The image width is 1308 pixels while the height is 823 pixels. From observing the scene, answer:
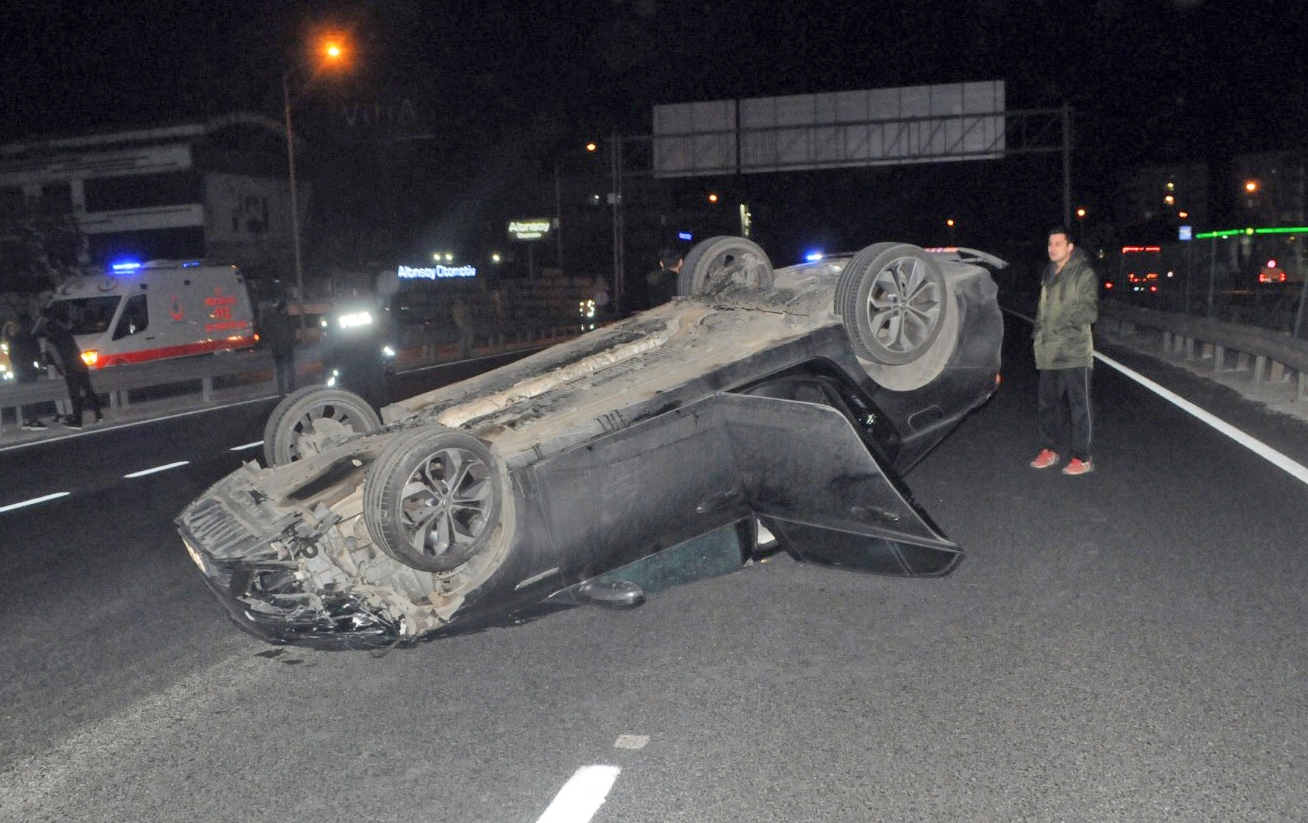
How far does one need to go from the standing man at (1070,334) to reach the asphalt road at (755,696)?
1.36 metres

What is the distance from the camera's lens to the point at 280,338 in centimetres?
1886

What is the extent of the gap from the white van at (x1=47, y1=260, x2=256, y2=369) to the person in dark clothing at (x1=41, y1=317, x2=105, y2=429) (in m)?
3.53

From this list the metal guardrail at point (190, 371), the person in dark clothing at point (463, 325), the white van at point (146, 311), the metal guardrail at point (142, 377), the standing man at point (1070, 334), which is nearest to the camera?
the standing man at point (1070, 334)

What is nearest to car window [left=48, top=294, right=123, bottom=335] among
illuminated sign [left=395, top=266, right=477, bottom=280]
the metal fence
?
the metal fence

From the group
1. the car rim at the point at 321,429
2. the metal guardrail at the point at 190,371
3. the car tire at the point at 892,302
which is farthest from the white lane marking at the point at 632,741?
the metal guardrail at the point at 190,371

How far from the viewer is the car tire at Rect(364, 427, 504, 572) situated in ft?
15.8

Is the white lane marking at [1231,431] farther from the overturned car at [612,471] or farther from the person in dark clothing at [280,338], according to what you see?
the person in dark clothing at [280,338]

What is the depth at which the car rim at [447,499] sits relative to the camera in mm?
5039

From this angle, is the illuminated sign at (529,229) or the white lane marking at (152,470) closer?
the white lane marking at (152,470)

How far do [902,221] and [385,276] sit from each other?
12363cm

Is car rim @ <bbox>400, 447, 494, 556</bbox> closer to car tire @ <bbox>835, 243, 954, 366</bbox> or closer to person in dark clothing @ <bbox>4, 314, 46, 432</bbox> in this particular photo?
car tire @ <bbox>835, 243, 954, 366</bbox>

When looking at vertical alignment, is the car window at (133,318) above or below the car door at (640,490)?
above

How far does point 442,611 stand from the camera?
5.09 m

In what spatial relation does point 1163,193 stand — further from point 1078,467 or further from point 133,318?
point 1078,467
